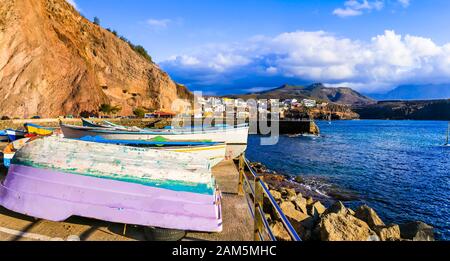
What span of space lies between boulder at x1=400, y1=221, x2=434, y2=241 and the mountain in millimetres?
43999

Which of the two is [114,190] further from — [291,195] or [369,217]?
[291,195]

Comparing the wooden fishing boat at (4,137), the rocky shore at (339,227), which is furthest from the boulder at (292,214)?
the wooden fishing boat at (4,137)

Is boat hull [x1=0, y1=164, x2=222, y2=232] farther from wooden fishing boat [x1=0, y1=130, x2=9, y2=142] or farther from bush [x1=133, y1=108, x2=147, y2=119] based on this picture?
bush [x1=133, y1=108, x2=147, y2=119]

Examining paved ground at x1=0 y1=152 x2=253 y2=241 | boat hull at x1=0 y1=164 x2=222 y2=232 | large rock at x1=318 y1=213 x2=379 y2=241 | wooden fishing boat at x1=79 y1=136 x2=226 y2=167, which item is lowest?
large rock at x1=318 y1=213 x2=379 y2=241

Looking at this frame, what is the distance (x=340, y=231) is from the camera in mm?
7020

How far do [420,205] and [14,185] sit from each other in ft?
63.0

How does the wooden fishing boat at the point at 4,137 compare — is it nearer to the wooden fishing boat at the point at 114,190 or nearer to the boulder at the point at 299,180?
the wooden fishing boat at the point at 114,190

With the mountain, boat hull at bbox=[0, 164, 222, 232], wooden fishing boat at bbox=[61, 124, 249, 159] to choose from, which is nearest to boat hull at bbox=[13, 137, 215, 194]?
boat hull at bbox=[0, 164, 222, 232]

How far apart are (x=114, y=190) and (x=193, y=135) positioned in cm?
879

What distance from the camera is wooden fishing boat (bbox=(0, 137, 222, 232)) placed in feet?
16.5

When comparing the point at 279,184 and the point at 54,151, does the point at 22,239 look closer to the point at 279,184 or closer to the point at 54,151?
the point at 54,151

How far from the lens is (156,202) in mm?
5035
